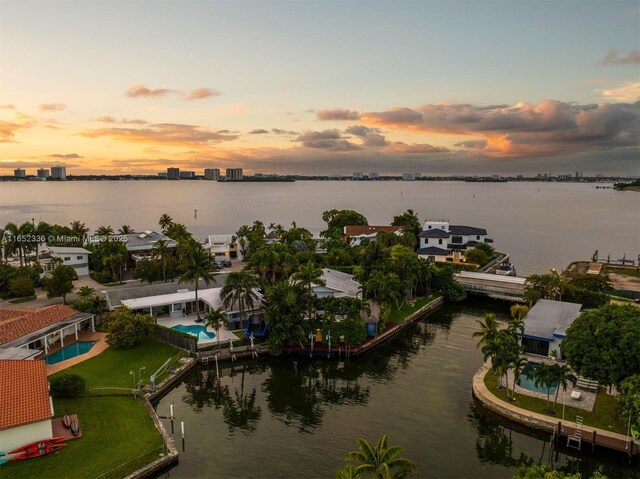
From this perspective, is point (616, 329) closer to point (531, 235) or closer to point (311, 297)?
point (311, 297)

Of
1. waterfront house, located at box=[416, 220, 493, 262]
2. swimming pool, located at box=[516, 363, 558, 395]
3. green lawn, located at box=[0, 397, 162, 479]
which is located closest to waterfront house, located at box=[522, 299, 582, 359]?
swimming pool, located at box=[516, 363, 558, 395]

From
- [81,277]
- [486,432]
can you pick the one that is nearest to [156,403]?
[486,432]

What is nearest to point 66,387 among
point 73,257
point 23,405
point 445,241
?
point 23,405

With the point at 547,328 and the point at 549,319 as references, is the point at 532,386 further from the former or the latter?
the point at 549,319

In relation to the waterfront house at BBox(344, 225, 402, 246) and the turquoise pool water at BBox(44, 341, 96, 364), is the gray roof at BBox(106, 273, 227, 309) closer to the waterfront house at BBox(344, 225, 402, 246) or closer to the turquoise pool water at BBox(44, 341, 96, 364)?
the turquoise pool water at BBox(44, 341, 96, 364)

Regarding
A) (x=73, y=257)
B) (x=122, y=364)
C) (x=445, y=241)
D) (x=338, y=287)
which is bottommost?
(x=122, y=364)
